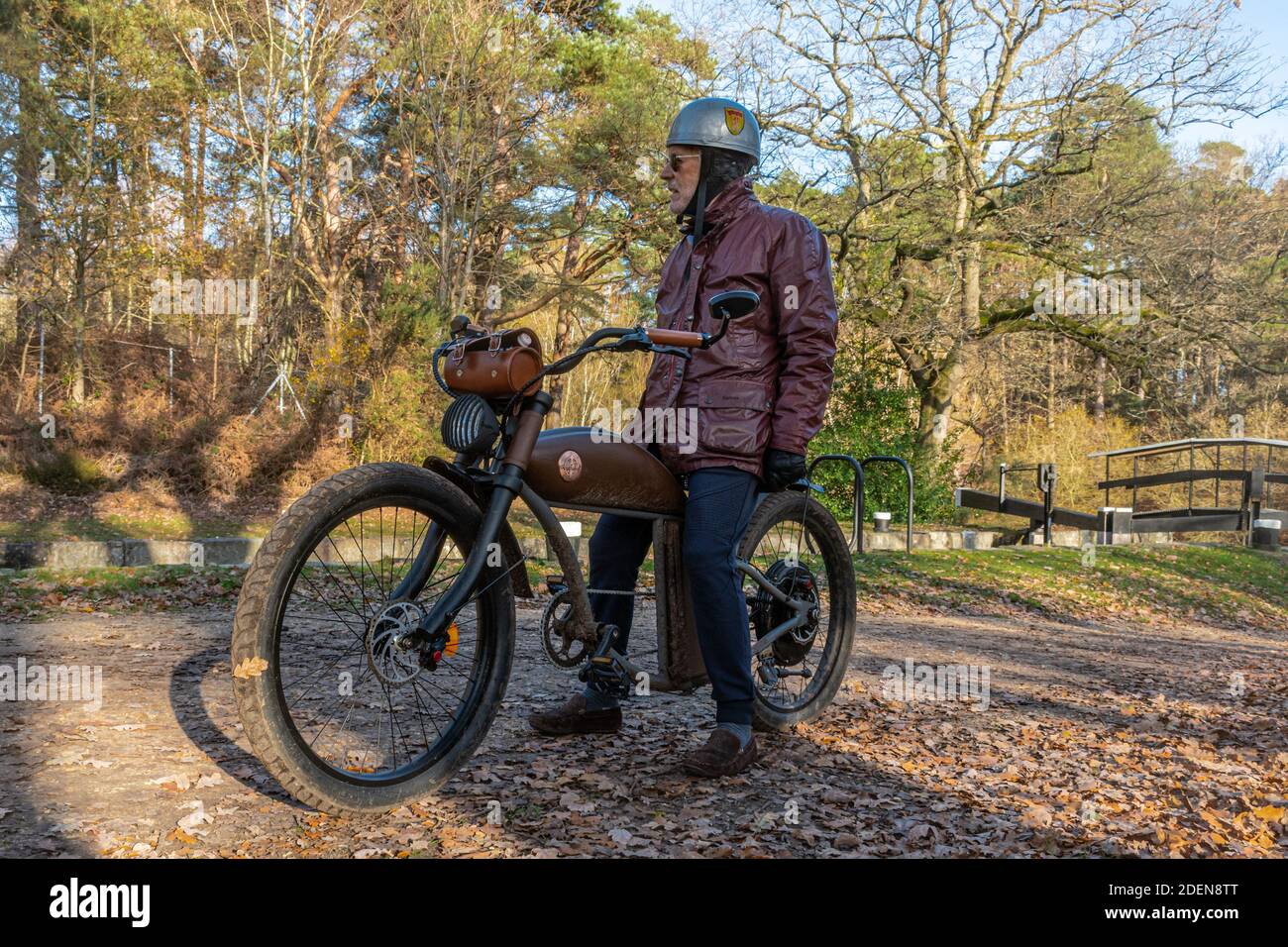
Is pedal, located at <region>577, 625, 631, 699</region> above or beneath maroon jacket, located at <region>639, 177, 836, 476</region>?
beneath

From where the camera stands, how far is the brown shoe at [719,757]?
11.1 ft

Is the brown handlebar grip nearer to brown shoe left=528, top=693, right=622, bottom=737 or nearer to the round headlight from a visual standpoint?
the round headlight

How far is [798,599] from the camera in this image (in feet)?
13.9

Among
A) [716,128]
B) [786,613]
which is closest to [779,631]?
[786,613]

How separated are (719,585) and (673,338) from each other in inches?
34.6

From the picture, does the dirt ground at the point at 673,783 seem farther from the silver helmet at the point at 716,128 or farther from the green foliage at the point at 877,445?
the green foliage at the point at 877,445

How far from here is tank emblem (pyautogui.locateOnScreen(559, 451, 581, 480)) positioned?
10.6ft

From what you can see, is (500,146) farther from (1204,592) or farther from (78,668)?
(78,668)
